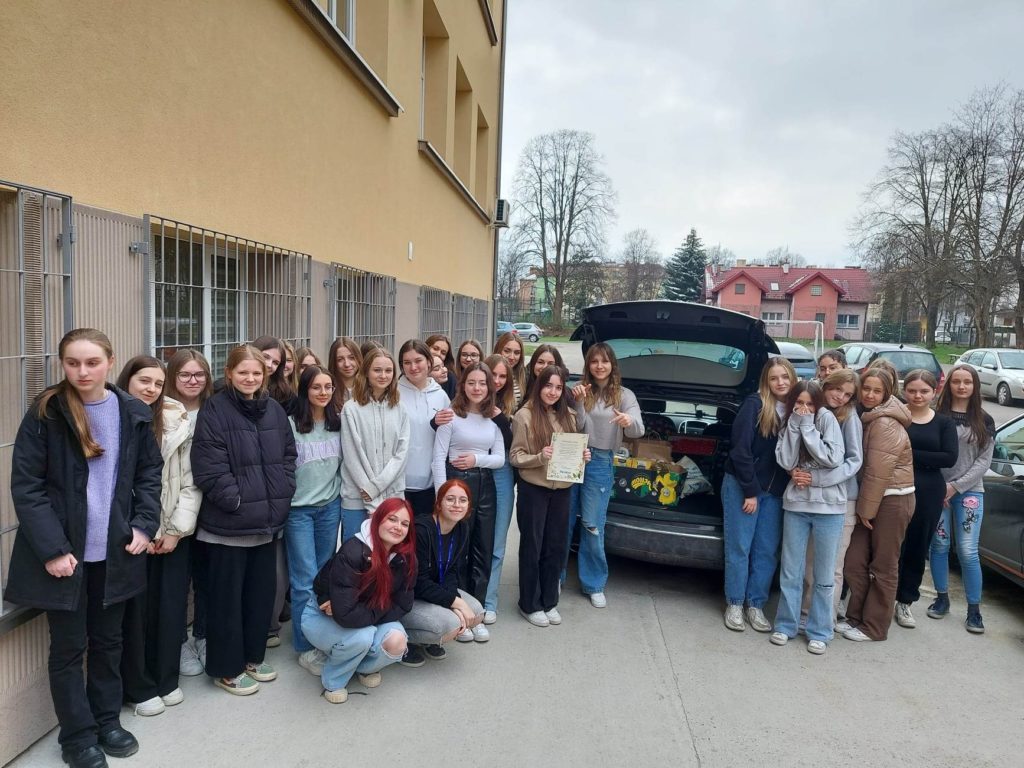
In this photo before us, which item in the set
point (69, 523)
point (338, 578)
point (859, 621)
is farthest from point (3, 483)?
point (859, 621)

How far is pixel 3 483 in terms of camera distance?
2.80 meters

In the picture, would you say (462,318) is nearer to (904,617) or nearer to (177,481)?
(904,617)

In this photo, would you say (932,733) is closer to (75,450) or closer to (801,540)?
(801,540)

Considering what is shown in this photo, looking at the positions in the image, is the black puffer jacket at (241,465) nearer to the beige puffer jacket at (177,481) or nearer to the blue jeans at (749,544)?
the beige puffer jacket at (177,481)

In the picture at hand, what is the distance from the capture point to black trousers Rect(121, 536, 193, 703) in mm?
3227

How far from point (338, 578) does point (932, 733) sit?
9.81 feet

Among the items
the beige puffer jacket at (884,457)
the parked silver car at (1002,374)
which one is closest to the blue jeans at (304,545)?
the beige puffer jacket at (884,457)

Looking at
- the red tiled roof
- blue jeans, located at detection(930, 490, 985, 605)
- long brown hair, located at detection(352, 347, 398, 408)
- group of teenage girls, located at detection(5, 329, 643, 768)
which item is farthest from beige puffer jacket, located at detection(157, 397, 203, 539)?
the red tiled roof

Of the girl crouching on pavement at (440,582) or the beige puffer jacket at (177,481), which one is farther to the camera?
the girl crouching on pavement at (440,582)

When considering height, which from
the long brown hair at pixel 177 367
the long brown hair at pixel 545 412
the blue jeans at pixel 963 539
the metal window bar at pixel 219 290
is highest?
the metal window bar at pixel 219 290

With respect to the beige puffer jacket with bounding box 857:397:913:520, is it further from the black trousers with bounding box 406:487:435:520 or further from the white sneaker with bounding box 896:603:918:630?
the black trousers with bounding box 406:487:435:520

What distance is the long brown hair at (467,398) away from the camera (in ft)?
14.2

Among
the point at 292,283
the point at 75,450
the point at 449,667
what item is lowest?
the point at 449,667

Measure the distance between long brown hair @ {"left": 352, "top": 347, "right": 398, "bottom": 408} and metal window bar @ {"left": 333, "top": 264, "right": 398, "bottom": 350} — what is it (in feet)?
6.25
